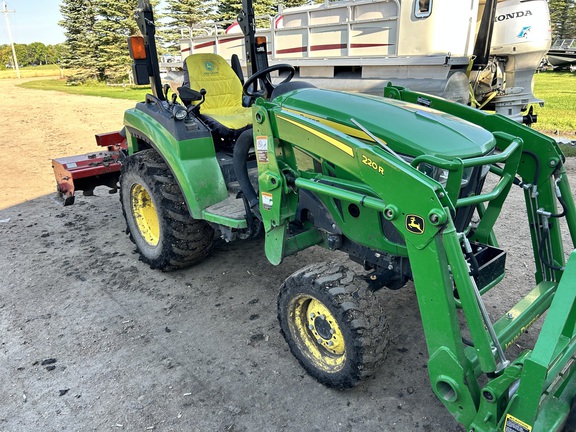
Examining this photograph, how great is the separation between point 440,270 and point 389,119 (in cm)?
92

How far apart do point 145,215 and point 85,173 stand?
1.01m

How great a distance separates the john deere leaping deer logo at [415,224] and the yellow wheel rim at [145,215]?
8.69 ft

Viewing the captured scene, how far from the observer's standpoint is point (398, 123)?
2.47m

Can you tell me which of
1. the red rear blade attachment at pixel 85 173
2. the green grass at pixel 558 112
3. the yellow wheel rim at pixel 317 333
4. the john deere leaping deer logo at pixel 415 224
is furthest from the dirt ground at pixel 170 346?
the green grass at pixel 558 112

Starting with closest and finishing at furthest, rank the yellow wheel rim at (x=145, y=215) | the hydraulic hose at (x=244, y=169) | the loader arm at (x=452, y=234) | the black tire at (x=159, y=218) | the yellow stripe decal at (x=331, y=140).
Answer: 1. the loader arm at (x=452, y=234)
2. the yellow stripe decal at (x=331, y=140)
3. the hydraulic hose at (x=244, y=169)
4. the black tire at (x=159, y=218)
5. the yellow wheel rim at (x=145, y=215)

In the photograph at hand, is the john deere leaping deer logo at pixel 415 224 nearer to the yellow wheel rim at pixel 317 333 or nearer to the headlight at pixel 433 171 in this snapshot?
the headlight at pixel 433 171

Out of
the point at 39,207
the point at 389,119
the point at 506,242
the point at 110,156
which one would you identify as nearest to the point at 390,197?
the point at 389,119

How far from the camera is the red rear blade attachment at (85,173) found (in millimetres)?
4680

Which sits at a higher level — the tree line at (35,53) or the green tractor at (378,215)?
the tree line at (35,53)

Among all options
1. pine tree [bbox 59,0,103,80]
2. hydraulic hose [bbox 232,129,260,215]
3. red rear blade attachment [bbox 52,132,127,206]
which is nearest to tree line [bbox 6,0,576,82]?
pine tree [bbox 59,0,103,80]

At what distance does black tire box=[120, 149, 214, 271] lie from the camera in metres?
3.56

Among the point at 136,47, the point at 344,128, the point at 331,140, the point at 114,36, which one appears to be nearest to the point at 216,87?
the point at 136,47

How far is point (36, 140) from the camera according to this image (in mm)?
10344

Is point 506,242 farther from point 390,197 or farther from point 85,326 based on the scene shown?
point 85,326
